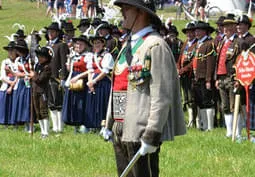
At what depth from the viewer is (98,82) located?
1292 centimetres

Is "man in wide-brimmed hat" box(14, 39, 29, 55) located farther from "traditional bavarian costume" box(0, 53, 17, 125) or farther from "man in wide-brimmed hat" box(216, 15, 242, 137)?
"man in wide-brimmed hat" box(216, 15, 242, 137)

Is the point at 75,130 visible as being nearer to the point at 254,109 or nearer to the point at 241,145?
the point at 254,109

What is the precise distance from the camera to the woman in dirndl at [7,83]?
14.2 metres

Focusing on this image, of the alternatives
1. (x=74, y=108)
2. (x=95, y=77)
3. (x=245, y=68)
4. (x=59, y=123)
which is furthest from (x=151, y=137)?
(x=59, y=123)

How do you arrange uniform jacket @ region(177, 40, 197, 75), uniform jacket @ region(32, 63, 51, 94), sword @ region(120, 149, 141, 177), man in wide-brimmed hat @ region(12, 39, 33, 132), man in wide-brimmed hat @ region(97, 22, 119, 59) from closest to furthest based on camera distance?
sword @ region(120, 149, 141, 177) < uniform jacket @ region(32, 63, 51, 94) < man in wide-brimmed hat @ region(12, 39, 33, 132) < uniform jacket @ region(177, 40, 197, 75) < man in wide-brimmed hat @ region(97, 22, 119, 59)

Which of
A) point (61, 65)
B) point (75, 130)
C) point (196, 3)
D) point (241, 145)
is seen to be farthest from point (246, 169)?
point (196, 3)

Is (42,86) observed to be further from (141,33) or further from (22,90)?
(141,33)

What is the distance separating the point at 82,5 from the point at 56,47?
2069cm

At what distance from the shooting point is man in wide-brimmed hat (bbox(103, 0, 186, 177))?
18.0 ft

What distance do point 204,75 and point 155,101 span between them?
8013 millimetres

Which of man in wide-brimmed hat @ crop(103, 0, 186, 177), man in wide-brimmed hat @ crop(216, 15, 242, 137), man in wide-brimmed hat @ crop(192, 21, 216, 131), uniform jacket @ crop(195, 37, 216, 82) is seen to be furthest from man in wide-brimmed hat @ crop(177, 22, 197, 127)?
man in wide-brimmed hat @ crop(103, 0, 186, 177)

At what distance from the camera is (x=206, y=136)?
11281 mm

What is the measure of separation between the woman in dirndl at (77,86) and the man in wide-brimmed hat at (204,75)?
80.7 inches

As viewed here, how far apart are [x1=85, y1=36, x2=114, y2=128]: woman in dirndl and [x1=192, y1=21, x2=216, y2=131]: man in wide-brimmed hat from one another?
5.67 feet
